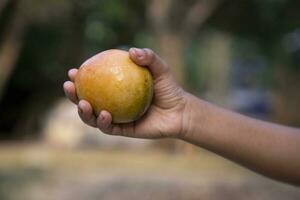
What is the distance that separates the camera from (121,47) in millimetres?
15516

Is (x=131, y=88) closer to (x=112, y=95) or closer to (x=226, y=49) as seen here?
(x=112, y=95)

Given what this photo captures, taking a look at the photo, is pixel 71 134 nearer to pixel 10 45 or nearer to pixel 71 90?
pixel 10 45

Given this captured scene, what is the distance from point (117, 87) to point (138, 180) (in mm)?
5899

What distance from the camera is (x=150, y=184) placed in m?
7.52

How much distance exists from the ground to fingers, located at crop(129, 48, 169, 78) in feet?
15.2

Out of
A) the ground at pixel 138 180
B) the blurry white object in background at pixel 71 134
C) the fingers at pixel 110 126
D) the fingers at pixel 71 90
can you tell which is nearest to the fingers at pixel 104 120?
the fingers at pixel 110 126

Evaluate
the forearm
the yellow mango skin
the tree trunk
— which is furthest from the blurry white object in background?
the yellow mango skin

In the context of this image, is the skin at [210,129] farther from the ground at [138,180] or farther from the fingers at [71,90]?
the ground at [138,180]

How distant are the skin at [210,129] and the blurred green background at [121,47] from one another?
4.49 meters

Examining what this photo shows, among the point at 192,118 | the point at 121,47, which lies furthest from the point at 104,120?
the point at 121,47

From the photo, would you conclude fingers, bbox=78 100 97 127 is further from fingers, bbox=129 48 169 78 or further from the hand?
fingers, bbox=129 48 169 78

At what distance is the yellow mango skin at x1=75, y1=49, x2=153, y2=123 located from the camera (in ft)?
6.35

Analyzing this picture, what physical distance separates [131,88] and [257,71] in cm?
2433

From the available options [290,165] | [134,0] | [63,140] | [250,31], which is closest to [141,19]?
[134,0]
